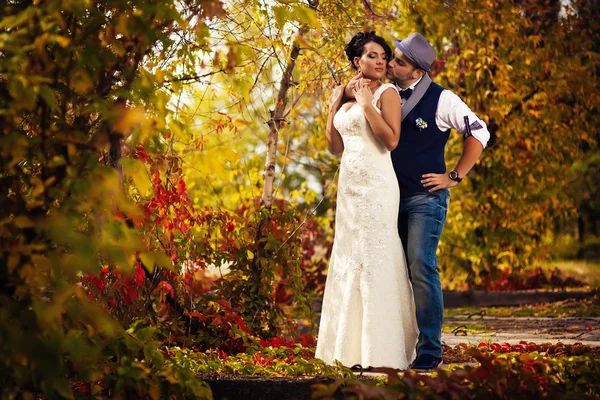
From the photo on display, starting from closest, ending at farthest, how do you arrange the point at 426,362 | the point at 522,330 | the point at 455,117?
1. the point at 426,362
2. the point at 455,117
3. the point at 522,330

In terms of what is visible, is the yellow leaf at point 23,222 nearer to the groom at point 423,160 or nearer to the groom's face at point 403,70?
the groom at point 423,160

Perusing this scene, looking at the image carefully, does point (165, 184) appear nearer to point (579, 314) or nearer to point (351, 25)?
point (351, 25)

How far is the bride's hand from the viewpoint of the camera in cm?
568

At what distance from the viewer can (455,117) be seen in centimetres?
588

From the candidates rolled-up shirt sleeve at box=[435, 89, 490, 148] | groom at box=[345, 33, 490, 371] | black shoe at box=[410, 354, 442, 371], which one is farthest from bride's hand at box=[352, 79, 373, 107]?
black shoe at box=[410, 354, 442, 371]

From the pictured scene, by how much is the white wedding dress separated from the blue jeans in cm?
12

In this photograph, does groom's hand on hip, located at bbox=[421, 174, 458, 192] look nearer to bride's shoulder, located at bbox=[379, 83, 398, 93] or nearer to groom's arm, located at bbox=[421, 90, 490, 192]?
groom's arm, located at bbox=[421, 90, 490, 192]

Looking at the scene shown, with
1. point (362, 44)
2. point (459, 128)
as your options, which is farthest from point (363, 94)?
point (459, 128)

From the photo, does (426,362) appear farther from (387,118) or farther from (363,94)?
(363,94)

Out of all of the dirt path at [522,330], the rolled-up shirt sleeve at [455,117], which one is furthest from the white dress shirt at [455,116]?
the dirt path at [522,330]

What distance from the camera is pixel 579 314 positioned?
10.7 meters

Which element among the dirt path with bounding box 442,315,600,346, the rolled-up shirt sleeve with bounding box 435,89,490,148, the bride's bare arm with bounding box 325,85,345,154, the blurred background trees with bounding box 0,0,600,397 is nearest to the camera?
the blurred background trees with bounding box 0,0,600,397

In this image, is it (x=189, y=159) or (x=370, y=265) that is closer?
(x=370, y=265)

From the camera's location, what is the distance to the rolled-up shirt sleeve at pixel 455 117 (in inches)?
231
